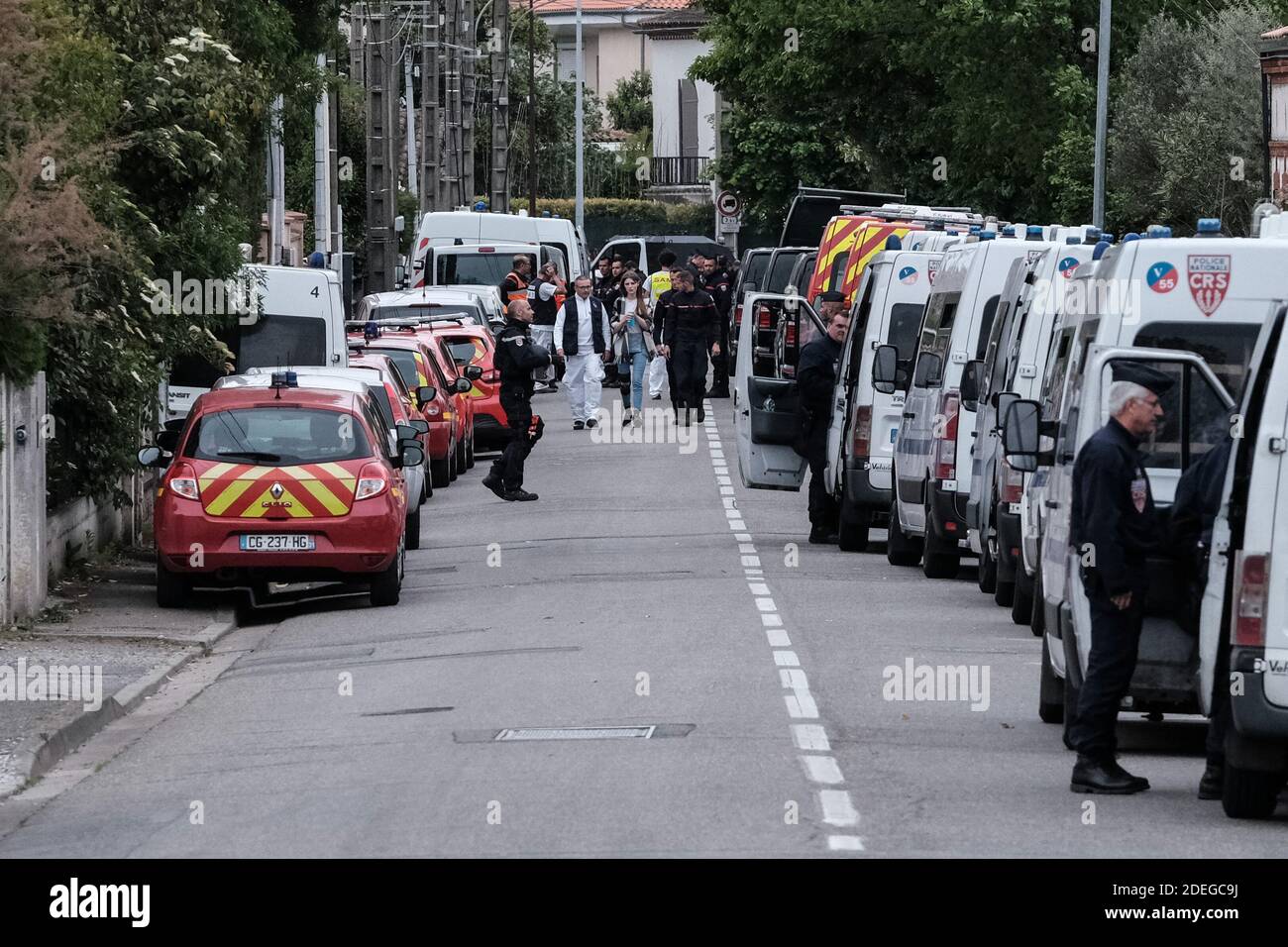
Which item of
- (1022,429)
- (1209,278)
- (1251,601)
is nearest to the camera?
(1251,601)

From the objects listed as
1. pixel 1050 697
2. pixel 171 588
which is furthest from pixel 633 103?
pixel 1050 697

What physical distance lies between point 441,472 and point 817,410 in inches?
313

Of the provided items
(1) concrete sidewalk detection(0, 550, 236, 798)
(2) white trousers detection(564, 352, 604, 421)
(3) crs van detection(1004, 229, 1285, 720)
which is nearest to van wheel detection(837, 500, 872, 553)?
(1) concrete sidewalk detection(0, 550, 236, 798)

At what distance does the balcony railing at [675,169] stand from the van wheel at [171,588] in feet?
269

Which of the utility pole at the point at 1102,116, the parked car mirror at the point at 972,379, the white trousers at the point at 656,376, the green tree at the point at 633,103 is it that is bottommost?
the white trousers at the point at 656,376

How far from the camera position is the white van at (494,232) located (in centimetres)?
4588

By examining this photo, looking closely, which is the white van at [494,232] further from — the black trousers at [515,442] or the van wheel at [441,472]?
the black trousers at [515,442]

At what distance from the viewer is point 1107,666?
10852 mm

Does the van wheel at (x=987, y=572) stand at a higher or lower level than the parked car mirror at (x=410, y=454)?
lower

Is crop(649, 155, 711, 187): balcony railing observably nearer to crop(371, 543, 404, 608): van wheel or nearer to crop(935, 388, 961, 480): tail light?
crop(935, 388, 961, 480): tail light

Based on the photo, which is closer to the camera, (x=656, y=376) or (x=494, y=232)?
(x=656, y=376)

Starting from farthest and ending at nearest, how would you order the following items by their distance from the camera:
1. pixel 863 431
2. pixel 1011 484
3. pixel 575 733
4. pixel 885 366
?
pixel 863 431, pixel 885 366, pixel 1011 484, pixel 575 733

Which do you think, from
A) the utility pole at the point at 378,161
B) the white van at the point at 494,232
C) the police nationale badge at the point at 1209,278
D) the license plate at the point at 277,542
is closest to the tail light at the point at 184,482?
the license plate at the point at 277,542

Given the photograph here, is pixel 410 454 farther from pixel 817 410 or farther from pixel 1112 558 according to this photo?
pixel 1112 558
